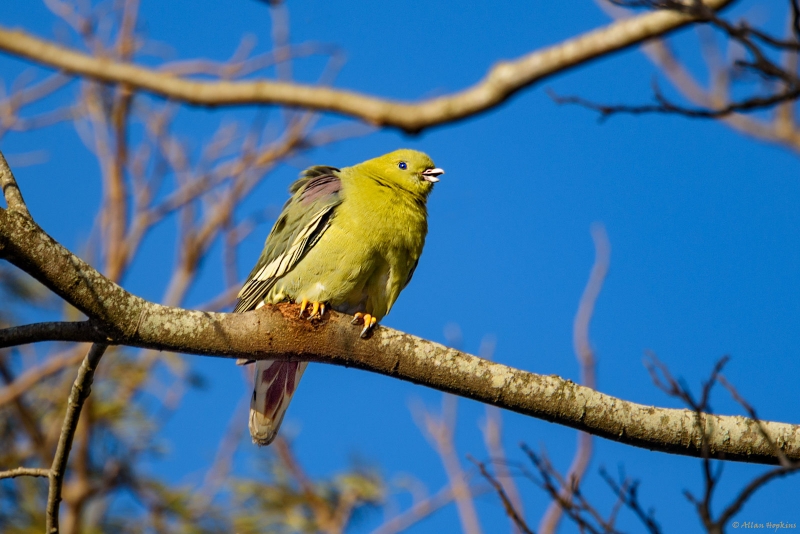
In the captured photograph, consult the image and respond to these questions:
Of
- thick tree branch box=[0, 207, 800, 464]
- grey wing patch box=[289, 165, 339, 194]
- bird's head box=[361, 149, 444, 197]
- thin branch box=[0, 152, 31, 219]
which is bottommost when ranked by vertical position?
thick tree branch box=[0, 207, 800, 464]

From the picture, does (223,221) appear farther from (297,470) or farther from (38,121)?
(297,470)

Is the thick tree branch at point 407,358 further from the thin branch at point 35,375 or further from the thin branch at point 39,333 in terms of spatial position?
the thin branch at point 35,375

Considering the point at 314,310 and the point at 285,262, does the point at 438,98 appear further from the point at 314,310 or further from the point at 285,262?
the point at 285,262

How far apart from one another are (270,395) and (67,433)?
1.77 meters

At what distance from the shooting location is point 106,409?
722 centimetres

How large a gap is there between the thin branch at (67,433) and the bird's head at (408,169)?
250cm

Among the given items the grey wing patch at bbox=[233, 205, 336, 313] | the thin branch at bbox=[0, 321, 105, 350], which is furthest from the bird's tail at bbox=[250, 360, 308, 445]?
the thin branch at bbox=[0, 321, 105, 350]

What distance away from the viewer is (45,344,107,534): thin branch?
2.87m

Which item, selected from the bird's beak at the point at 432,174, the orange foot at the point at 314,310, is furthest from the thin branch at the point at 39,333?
the bird's beak at the point at 432,174

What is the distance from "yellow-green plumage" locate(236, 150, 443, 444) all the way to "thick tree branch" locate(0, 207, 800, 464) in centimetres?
100

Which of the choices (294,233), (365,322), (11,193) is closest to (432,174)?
(294,233)

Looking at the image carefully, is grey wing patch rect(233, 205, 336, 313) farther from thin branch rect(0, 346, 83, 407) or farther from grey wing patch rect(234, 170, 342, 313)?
thin branch rect(0, 346, 83, 407)

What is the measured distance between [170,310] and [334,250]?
4.62 ft

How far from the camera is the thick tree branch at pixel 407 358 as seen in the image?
2730 mm
